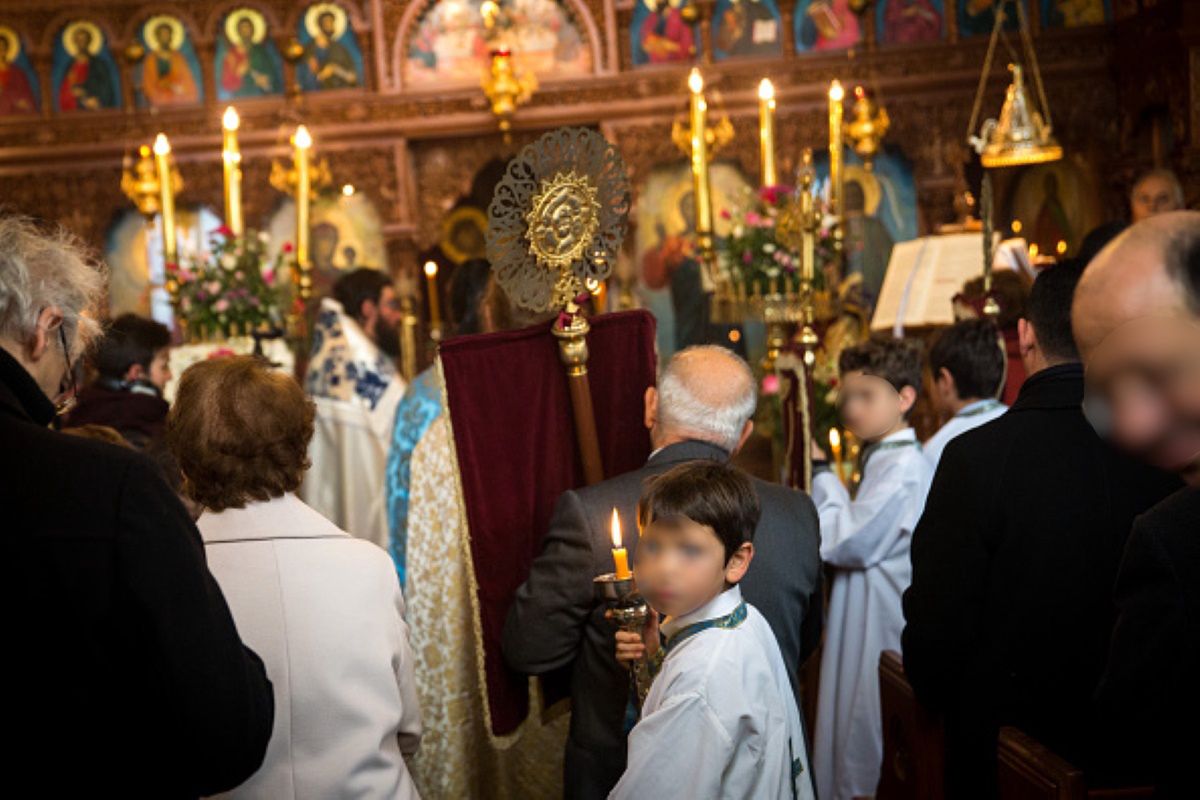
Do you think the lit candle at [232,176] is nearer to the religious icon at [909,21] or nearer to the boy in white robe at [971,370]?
the boy in white robe at [971,370]

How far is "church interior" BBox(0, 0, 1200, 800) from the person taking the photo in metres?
2.64

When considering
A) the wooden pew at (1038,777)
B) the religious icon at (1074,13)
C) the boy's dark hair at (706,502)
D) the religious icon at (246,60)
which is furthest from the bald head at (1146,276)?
the religious icon at (246,60)

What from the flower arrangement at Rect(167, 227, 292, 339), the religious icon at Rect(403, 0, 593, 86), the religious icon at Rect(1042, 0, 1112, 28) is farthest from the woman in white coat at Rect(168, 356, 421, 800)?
the religious icon at Rect(1042, 0, 1112, 28)

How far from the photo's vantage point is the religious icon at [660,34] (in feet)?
30.7

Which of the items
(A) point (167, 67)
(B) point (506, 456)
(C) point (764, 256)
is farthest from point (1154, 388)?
(A) point (167, 67)

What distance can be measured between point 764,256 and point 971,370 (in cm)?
119

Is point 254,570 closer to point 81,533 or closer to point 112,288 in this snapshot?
point 81,533

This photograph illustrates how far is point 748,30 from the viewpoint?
934 centimetres

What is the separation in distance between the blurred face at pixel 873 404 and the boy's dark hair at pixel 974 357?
17cm

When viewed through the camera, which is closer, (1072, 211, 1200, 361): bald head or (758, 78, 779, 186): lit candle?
(1072, 211, 1200, 361): bald head

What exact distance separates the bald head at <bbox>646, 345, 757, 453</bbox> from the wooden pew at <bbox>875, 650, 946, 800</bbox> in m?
0.63

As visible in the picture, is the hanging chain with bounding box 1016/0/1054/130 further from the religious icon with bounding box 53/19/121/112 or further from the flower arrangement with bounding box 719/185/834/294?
the religious icon with bounding box 53/19/121/112

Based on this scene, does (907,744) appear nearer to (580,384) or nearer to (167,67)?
(580,384)

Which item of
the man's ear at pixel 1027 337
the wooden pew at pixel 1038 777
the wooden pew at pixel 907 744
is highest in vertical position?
the man's ear at pixel 1027 337
